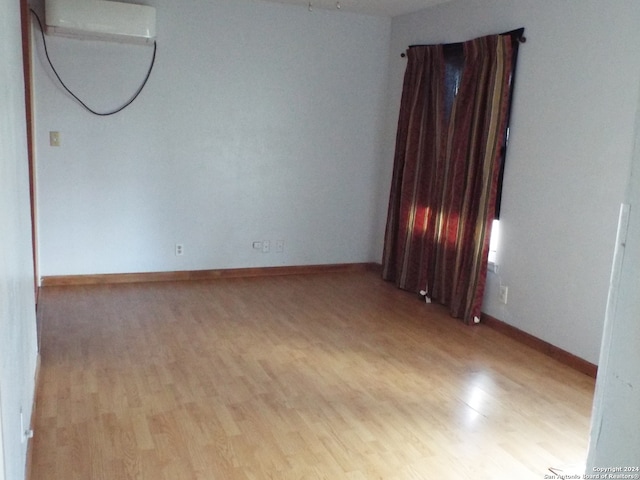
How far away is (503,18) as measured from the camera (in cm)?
385

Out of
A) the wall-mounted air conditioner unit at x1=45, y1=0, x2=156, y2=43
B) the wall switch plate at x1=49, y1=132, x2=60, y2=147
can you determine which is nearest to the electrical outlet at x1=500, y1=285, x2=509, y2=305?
the wall-mounted air conditioner unit at x1=45, y1=0, x2=156, y2=43

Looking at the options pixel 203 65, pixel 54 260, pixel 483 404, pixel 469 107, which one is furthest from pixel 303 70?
pixel 483 404

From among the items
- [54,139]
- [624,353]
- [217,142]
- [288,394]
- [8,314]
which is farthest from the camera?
[217,142]

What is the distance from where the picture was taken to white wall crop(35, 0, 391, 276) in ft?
14.4

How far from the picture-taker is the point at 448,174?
4309mm

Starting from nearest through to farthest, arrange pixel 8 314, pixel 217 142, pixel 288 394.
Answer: pixel 8 314 → pixel 288 394 → pixel 217 142

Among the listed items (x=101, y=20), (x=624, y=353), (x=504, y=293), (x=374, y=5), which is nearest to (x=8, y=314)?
(x=624, y=353)

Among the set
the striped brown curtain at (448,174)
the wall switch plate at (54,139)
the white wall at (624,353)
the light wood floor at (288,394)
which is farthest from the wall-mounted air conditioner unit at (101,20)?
the white wall at (624,353)

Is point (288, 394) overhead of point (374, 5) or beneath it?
beneath

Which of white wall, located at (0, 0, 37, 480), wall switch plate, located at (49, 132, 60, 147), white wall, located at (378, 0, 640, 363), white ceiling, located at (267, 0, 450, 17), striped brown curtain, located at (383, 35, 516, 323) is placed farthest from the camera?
white ceiling, located at (267, 0, 450, 17)

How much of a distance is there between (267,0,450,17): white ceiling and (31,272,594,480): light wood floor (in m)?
2.49

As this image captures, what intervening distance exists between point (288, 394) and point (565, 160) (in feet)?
7.18

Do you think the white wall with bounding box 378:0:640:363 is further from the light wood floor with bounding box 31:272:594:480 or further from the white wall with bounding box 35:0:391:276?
the white wall with bounding box 35:0:391:276

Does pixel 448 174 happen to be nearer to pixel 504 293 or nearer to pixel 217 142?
pixel 504 293
